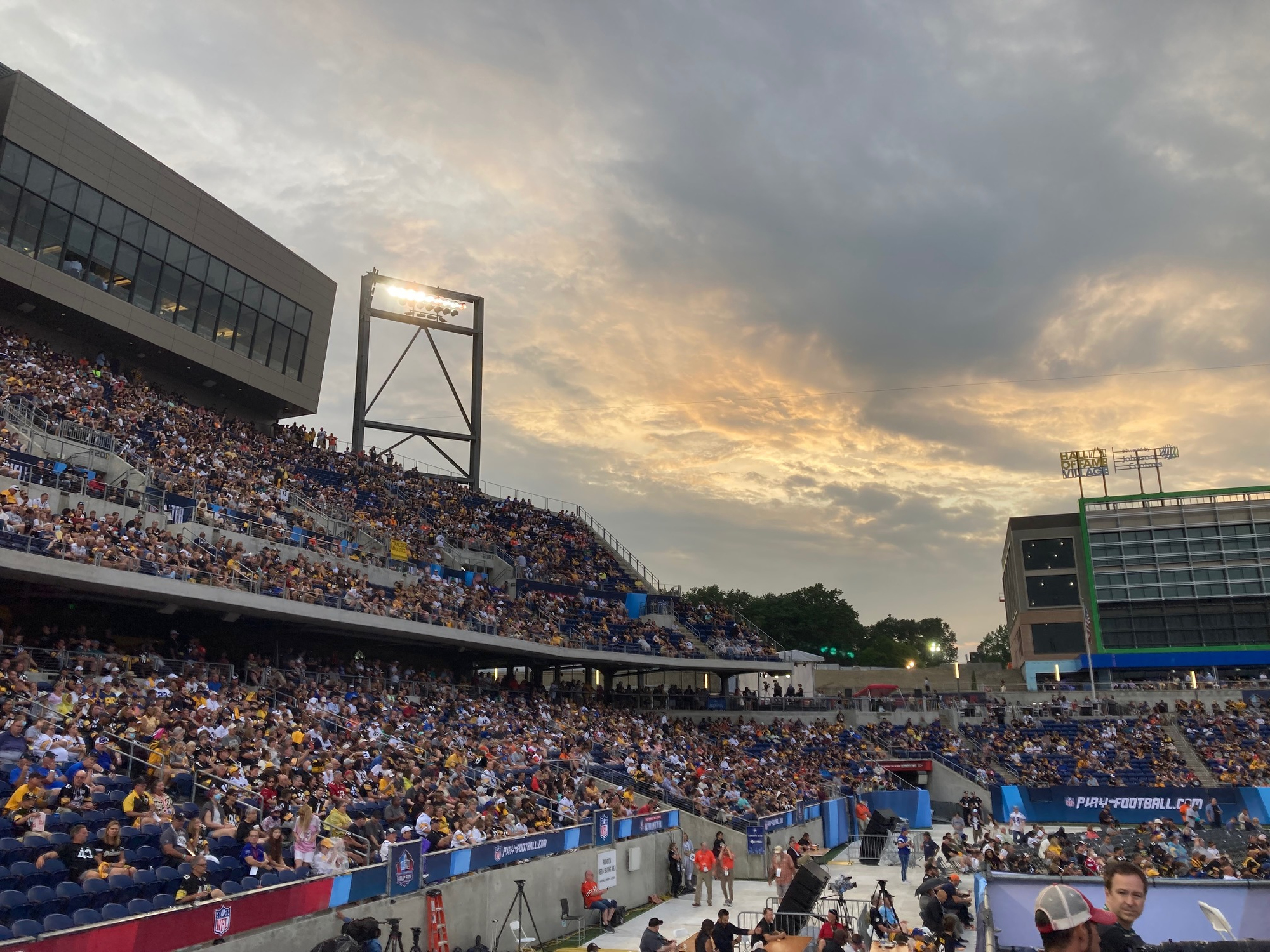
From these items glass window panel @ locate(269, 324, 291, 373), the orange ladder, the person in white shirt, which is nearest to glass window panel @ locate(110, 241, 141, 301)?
glass window panel @ locate(269, 324, 291, 373)

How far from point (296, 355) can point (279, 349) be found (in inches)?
44.5

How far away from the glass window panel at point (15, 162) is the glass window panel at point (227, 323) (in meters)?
9.67

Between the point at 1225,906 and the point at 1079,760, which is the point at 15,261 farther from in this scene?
the point at 1079,760

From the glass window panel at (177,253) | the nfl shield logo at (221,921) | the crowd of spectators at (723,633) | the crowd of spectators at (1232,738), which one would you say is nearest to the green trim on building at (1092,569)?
the crowd of spectators at (1232,738)

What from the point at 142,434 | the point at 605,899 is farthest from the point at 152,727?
the point at 142,434

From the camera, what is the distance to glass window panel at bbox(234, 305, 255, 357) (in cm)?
4269

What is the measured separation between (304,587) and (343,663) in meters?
6.63

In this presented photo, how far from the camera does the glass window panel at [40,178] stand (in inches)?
1297

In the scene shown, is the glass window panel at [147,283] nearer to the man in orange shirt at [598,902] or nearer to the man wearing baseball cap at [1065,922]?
the man in orange shirt at [598,902]

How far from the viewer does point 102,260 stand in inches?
1422

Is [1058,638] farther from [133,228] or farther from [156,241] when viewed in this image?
[133,228]

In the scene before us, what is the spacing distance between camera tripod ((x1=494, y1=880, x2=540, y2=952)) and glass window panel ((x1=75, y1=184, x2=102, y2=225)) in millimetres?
29263

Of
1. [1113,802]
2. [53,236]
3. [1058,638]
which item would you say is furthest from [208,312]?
[1058,638]

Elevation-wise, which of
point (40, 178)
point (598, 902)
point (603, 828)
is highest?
point (40, 178)
